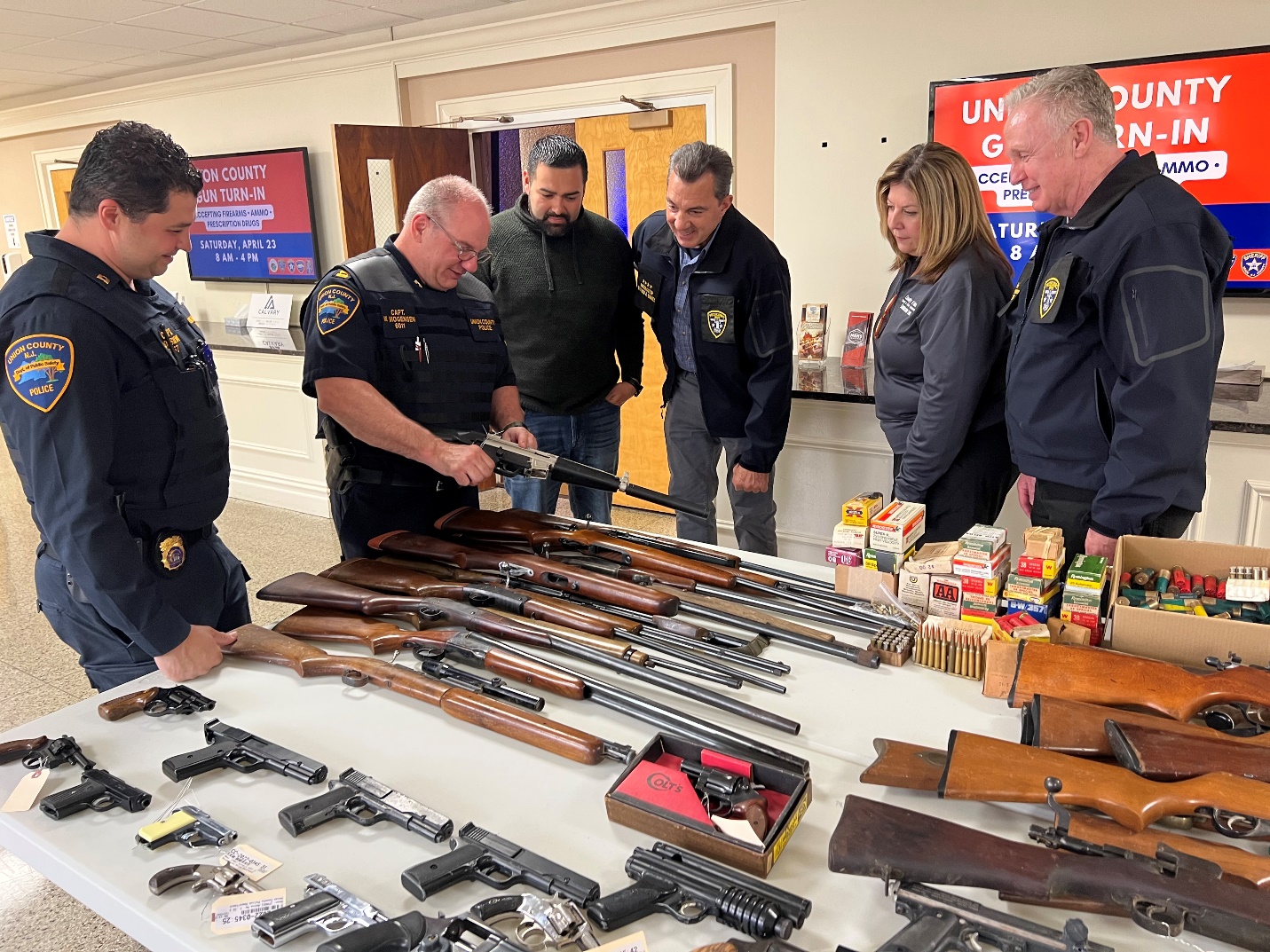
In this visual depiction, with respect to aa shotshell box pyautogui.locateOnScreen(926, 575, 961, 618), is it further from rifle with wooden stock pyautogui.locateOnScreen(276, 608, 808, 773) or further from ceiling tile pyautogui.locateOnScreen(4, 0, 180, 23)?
ceiling tile pyautogui.locateOnScreen(4, 0, 180, 23)

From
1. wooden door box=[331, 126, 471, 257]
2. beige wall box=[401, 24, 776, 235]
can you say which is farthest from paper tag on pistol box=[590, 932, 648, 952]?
wooden door box=[331, 126, 471, 257]

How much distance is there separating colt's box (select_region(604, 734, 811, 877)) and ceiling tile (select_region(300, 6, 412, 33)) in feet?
15.4

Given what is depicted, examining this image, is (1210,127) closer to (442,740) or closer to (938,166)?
(938,166)

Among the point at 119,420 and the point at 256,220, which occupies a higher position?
the point at 256,220

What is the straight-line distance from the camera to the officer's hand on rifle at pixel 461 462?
7.02ft

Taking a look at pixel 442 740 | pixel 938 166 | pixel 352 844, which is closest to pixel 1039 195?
pixel 938 166

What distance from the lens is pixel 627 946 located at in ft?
3.22

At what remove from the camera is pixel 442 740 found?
4.72ft

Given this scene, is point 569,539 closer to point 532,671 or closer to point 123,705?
point 532,671

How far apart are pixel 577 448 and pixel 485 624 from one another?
1627 millimetres

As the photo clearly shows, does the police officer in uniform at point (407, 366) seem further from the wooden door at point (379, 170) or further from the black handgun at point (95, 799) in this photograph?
the wooden door at point (379, 170)

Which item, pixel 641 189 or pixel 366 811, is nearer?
pixel 366 811

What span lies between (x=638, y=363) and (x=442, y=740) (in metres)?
2.10

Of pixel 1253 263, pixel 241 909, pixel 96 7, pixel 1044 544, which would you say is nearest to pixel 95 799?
pixel 241 909
